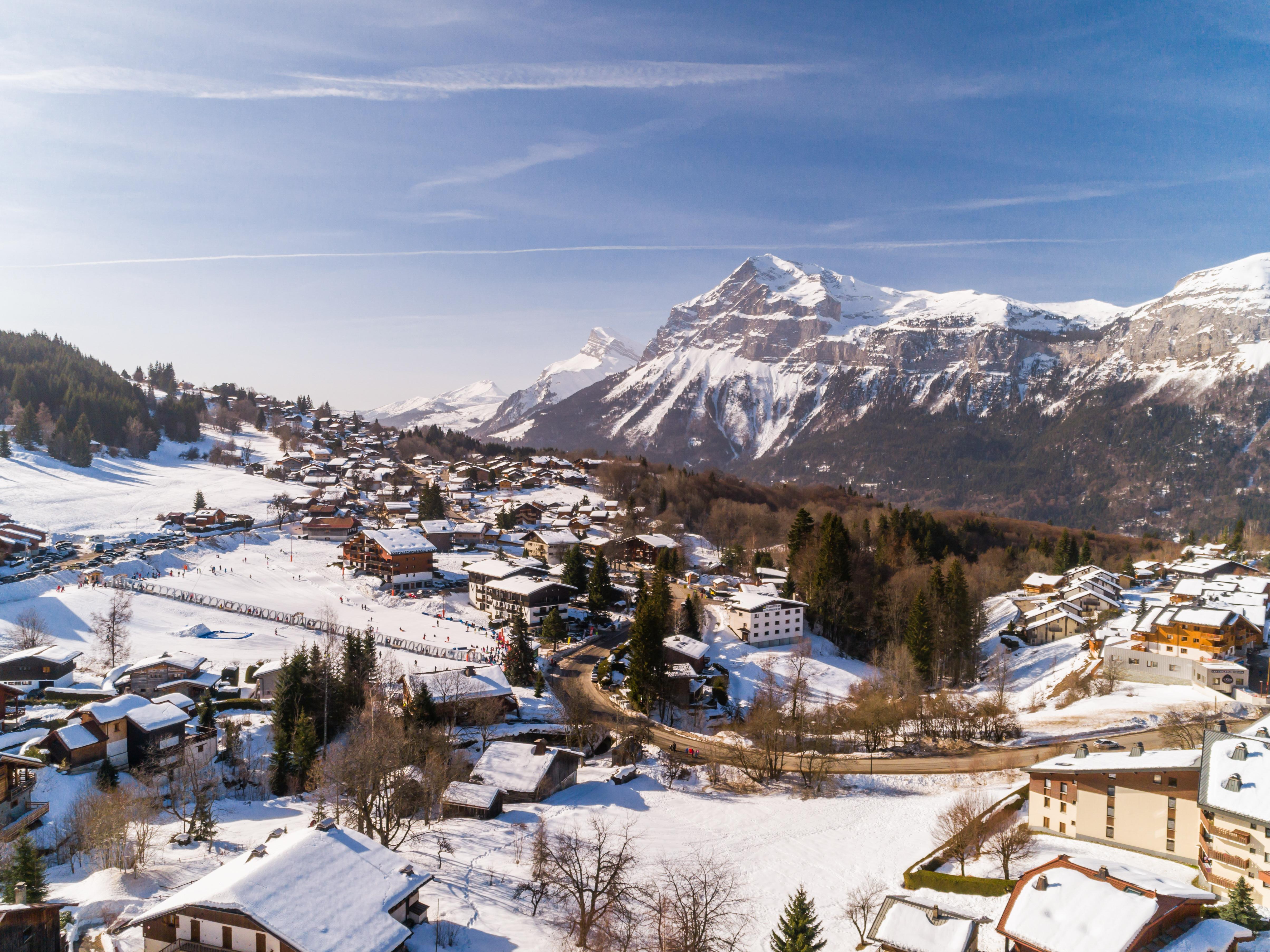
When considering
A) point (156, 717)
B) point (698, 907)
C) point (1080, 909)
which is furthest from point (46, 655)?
point (1080, 909)

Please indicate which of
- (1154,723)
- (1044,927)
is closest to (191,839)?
(1044,927)

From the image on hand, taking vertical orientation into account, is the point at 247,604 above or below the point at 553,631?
Answer: above

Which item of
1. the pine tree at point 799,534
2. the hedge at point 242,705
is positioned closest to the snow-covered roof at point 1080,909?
the hedge at point 242,705

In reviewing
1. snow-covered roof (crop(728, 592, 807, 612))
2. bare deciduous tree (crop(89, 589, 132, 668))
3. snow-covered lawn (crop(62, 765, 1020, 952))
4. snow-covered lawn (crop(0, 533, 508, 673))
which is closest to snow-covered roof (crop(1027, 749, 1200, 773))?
snow-covered lawn (crop(62, 765, 1020, 952))

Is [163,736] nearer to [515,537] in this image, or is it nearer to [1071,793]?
[1071,793]

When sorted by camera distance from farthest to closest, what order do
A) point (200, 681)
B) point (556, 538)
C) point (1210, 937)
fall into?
point (556, 538), point (200, 681), point (1210, 937)

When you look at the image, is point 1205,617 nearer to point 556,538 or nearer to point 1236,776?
point 1236,776
